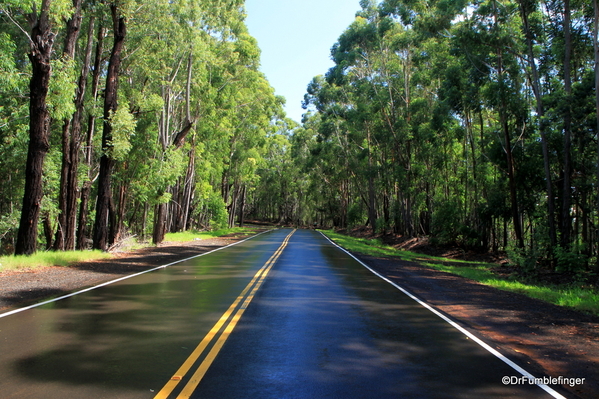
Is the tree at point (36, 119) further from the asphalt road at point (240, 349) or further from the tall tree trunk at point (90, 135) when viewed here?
the asphalt road at point (240, 349)

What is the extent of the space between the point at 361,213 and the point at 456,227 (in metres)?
37.0

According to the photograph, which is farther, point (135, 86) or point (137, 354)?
point (135, 86)

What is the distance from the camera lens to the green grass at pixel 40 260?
13.9 metres

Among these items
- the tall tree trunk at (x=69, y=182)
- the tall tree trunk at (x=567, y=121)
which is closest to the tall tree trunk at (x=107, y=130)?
the tall tree trunk at (x=69, y=182)

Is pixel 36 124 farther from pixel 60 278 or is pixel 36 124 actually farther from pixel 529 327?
pixel 529 327

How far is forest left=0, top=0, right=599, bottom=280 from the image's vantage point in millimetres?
17625

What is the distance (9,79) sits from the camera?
1623cm

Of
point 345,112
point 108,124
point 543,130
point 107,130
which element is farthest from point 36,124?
point 345,112

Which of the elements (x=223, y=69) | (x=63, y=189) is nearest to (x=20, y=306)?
(x=63, y=189)

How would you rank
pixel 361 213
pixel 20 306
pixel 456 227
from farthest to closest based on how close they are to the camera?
pixel 361 213
pixel 456 227
pixel 20 306

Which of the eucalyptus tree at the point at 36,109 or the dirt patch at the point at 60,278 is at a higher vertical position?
the eucalyptus tree at the point at 36,109

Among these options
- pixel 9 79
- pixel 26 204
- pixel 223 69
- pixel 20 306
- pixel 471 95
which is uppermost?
pixel 223 69

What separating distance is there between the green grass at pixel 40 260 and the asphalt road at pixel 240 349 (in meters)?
4.67

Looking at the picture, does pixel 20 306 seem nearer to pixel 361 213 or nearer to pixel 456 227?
pixel 456 227
